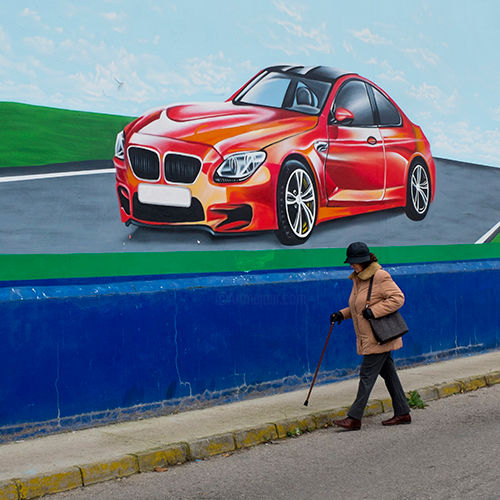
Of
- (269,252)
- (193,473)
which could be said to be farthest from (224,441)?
(269,252)

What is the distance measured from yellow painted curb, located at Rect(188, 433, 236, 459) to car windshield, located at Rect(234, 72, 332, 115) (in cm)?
539

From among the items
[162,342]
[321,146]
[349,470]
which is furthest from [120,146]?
[349,470]

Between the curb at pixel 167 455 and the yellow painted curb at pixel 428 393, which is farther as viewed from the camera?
the yellow painted curb at pixel 428 393

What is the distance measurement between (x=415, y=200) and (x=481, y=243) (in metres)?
1.95

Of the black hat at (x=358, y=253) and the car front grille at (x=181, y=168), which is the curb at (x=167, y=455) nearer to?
the black hat at (x=358, y=253)

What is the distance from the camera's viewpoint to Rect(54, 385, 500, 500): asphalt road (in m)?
6.32

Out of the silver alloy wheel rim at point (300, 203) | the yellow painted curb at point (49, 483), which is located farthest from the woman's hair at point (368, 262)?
the yellow painted curb at point (49, 483)

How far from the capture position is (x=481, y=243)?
14.9 m

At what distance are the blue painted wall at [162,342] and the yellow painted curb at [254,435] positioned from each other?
145cm

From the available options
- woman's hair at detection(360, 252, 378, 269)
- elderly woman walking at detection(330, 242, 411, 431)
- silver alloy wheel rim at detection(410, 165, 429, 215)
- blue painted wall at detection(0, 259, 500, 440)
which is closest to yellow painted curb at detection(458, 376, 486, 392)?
blue painted wall at detection(0, 259, 500, 440)

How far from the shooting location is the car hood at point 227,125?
1045 centimetres

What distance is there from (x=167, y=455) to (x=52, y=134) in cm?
413

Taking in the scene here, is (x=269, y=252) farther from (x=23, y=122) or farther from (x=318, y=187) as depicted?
(x=23, y=122)

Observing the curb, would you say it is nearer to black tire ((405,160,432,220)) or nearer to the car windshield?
the car windshield
